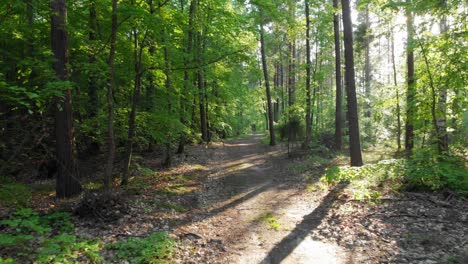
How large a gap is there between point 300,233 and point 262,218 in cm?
122

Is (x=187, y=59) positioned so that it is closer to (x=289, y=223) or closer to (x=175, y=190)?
(x=175, y=190)

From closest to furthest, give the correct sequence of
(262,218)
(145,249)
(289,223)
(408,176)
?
(145,249), (289,223), (262,218), (408,176)

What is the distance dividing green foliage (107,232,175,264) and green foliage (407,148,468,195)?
662cm

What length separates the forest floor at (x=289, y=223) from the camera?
209 inches

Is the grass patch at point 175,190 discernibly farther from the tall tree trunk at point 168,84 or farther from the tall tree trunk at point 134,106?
the tall tree trunk at point 168,84

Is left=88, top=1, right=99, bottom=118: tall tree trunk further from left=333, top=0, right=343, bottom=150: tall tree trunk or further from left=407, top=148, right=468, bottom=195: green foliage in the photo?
left=333, top=0, right=343, bottom=150: tall tree trunk

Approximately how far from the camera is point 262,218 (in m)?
Answer: 7.36

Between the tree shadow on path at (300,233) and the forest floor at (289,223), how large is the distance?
0.06 ft

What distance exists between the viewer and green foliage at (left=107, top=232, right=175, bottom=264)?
4707 mm

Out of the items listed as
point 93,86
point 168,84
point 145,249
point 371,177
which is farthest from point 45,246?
point 371,177

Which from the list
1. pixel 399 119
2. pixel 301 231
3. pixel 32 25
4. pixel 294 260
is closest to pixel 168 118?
pixel 32 25

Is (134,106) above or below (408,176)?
above

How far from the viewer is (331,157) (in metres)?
15.1

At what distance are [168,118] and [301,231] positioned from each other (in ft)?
20.1
